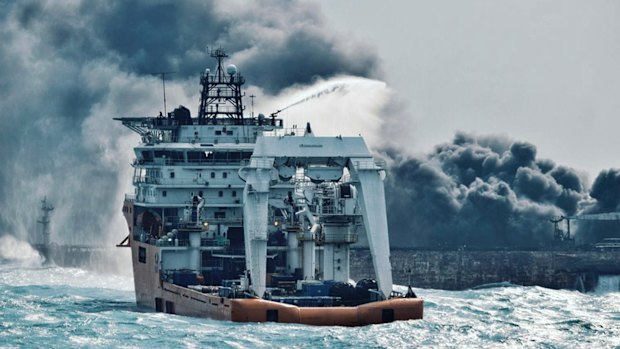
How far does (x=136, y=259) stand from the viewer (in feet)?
367

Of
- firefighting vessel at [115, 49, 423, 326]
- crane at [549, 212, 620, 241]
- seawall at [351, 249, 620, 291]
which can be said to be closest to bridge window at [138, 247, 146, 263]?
firefighting vessel at [115, 49, 423, 326]

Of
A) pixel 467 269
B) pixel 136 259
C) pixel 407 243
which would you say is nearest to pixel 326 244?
pixel 136 259

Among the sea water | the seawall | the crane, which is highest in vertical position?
the crane

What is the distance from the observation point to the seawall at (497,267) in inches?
5182

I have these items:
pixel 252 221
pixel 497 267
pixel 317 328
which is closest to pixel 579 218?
pixel 497 267

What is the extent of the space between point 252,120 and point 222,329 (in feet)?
87.9

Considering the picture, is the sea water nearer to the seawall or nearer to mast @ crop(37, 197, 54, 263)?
the seawall

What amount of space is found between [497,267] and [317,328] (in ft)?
158

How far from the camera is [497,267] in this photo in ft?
437

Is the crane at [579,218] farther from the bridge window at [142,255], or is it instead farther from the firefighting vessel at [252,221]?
the bridge window at [142,255]

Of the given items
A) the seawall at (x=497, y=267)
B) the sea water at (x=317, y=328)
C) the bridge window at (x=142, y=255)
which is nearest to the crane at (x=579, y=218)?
the seawall at (x=497, y=267)

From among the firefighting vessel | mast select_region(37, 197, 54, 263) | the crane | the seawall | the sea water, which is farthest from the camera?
mast select_region(37, 197, 54, 263)

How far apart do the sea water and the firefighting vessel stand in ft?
6.15

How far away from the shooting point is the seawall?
132 m
